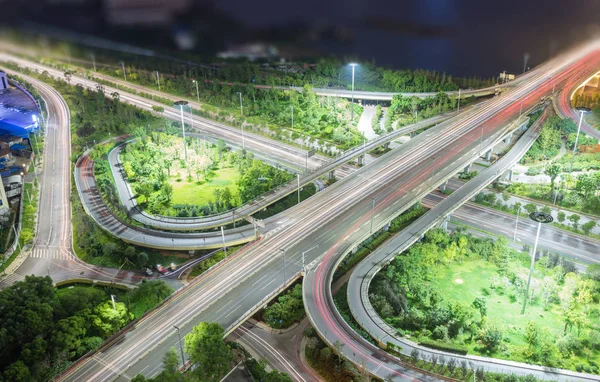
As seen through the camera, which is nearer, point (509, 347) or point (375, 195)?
point (509, 347)

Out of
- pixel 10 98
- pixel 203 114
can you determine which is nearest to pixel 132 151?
pixel 203 114

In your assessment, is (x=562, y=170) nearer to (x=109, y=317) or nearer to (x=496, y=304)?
(x=496, y=304)

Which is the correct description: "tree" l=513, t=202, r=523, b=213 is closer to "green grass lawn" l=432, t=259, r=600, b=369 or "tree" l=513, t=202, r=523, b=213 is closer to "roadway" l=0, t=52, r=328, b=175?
"green grass lawn" l=432, t=259, r=600, b=369

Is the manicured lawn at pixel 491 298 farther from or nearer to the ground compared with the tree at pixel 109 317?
nearer to the ground

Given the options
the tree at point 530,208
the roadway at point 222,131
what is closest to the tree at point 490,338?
the tree at point 530,208

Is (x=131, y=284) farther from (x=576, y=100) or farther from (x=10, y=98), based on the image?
(x=576, y=100)

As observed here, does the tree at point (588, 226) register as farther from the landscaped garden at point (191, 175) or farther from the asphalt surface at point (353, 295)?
the landscaped garden at point (191, 175)

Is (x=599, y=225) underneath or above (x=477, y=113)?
underneath
